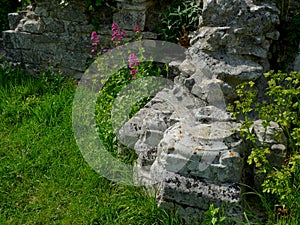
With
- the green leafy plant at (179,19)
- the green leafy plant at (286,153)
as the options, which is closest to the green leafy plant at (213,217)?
the green leafy plant at (286,153)

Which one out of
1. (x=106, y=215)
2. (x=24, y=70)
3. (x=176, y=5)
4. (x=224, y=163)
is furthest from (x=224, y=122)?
(x=24, y=70)

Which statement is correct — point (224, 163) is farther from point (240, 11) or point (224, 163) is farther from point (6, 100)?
point (6, 100)

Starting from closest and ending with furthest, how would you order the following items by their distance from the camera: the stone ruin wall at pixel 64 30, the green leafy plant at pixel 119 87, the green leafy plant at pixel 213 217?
the green leafy plant at pixel 213 217, the green leafy plant at pixel 119 87, the stone ruin wall at pixel 64 30

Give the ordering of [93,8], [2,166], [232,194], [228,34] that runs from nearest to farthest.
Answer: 1. [232,194]
2. [228,34]
3. [2,166]
4. [93,8]

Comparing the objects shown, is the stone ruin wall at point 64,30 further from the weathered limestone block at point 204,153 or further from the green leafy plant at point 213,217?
the green leafy plant at point 213,217

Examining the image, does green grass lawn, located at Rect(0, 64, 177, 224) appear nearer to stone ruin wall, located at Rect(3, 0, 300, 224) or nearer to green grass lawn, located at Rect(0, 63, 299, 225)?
green grass lawn, located at Rect(0, 63, 299, 225)

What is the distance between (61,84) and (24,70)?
0.91m

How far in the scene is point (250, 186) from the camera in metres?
3.04

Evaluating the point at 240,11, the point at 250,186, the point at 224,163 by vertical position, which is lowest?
the point at 250,186

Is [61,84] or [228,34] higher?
[228,34]

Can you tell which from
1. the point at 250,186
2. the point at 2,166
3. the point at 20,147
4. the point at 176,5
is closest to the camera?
the point at 250,186

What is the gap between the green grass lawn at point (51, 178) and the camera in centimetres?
313

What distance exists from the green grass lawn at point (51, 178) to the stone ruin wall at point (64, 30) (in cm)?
73

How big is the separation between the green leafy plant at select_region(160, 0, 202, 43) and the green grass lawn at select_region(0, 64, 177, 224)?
1408 mm
